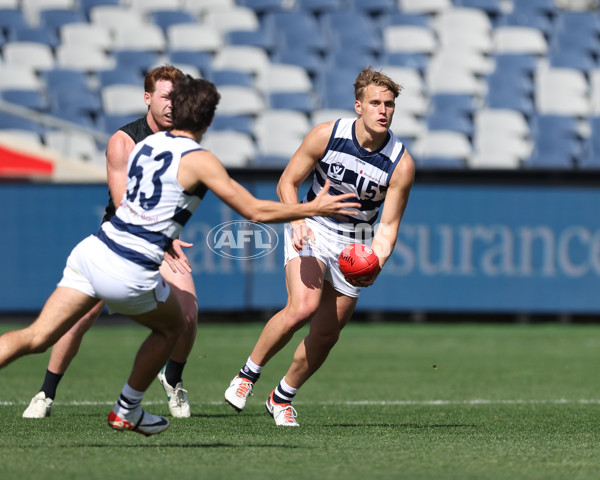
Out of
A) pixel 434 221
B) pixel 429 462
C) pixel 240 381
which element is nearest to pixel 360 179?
pixel 240 381

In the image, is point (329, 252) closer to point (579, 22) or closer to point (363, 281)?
point (363, 281)

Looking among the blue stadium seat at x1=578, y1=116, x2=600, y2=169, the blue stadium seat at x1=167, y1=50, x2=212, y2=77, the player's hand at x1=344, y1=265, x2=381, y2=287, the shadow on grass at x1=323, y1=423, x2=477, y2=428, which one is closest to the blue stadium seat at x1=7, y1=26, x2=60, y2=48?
the blue stadium seat at x1=167, y1=50, x2=212, y2=77

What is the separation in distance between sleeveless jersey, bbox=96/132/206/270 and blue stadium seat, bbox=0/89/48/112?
14659 mm

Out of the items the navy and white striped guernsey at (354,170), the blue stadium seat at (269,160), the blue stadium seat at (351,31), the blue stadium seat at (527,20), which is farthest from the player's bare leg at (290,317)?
the blue stadium seat at (527,20)

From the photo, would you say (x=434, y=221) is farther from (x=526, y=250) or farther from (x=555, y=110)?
(x=555, y=110)

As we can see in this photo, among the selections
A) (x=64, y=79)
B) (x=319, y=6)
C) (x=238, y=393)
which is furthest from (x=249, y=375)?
(x=319, y=6)

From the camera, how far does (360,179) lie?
7.29 meters

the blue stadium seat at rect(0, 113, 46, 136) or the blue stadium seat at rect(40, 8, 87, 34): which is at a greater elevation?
the blue stadium seat at rect(40, 8, 87, 34)

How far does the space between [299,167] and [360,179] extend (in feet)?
1.36

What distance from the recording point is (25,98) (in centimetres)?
1973

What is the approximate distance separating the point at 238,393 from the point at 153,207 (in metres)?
1.98

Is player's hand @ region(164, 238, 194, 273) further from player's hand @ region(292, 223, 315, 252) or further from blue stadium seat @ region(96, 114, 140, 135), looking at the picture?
blue stadium seat @ region(96, 114, 140, 135)

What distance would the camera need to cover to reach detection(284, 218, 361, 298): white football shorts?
7305 mm

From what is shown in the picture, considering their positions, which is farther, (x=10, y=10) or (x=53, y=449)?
(x=10, y=10)
